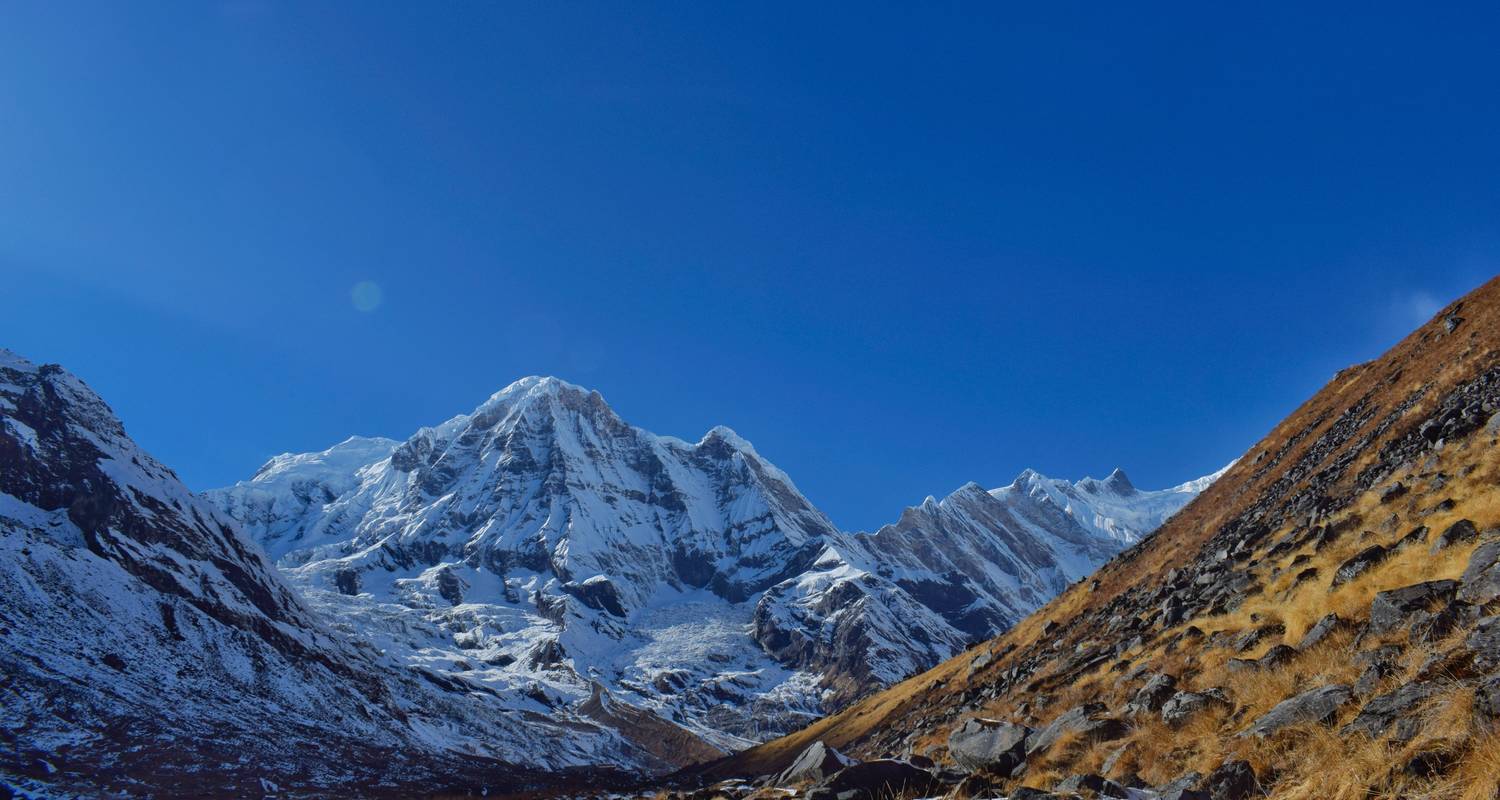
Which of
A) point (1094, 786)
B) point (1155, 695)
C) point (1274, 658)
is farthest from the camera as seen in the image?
point (1155, 695)

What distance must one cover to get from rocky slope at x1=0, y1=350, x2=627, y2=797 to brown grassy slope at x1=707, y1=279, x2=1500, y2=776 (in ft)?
188

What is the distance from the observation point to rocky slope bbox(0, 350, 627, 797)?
69.2m

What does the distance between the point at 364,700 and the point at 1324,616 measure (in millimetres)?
137316

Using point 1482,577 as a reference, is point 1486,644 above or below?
below

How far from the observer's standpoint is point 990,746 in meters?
15.5

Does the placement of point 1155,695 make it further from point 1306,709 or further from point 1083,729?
point 1306,709

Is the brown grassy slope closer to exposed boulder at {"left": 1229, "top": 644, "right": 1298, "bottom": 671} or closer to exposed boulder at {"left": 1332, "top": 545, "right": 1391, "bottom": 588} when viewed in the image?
exposed boulder at {"left": 1332, "top": 545, "right": 1391, "bottom": 588}

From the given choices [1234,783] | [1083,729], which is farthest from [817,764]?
[1234,783]

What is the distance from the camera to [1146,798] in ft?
35.2

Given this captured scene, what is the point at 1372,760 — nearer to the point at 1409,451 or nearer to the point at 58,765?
the point at 1409,451

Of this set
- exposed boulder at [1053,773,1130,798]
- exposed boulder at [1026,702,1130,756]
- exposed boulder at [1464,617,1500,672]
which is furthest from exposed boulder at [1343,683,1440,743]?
exposed boulder at [1026,702,1130,756]

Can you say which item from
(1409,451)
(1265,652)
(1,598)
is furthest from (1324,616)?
(1,598)

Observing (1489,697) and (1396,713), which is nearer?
(1489,697)

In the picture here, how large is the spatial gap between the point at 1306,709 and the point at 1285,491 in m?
31.5
